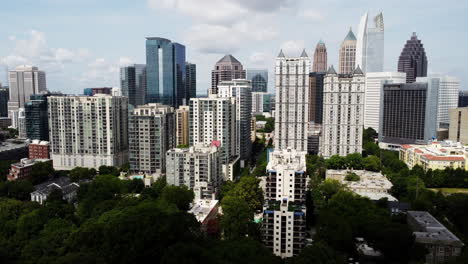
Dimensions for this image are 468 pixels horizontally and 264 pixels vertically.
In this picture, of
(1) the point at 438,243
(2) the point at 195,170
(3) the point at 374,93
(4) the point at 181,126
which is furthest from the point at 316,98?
(1) the point at 438,243

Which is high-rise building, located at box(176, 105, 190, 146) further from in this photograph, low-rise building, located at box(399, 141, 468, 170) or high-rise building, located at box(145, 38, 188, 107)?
low-rise building, located at box(399, 141, 468, 170)

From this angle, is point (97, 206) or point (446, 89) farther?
point (446, 89)

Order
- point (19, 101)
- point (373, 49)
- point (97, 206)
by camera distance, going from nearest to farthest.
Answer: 1. point (97, 206)
2. point (19, 101)
3. point (373, 49)

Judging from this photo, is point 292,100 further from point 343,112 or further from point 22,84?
point 22,84

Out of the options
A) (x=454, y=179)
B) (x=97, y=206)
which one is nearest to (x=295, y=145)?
(x=454, y=179)

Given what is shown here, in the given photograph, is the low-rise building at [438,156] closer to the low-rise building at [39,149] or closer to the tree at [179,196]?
the tree at [179,196]

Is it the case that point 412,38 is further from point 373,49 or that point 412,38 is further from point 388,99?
point 388,99

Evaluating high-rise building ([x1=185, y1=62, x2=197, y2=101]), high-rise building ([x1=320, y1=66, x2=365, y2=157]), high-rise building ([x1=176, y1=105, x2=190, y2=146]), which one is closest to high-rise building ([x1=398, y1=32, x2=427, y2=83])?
high-rise building ([x1=185, y1=62, x2=197, y2=101])
